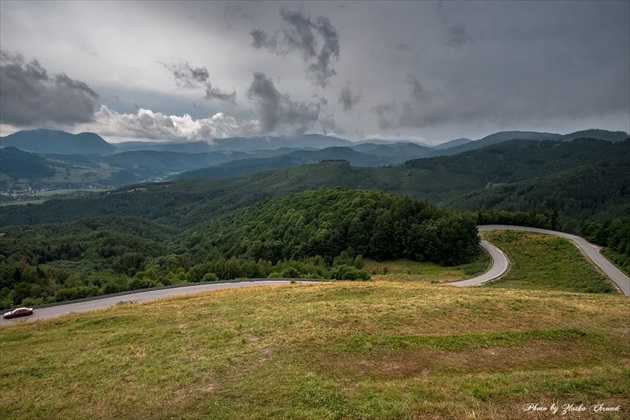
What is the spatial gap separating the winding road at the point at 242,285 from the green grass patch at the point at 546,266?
1.53 m

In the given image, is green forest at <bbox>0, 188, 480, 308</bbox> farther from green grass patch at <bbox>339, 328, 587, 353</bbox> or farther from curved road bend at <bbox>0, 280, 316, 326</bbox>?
green grass patch at <bbox>339, 328, 587, 353</bbox>

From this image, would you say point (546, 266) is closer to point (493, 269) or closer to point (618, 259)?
point (493, 269)

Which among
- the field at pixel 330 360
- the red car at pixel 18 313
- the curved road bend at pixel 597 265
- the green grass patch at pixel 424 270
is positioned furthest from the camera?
the green grass patch at pixel 424 270

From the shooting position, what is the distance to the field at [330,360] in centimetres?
1416

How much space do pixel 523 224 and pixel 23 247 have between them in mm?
178246

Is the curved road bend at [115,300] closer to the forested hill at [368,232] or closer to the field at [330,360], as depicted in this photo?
the field at [330,360]

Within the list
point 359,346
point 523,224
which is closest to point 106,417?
point 359,346

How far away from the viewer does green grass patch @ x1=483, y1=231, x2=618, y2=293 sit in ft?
176

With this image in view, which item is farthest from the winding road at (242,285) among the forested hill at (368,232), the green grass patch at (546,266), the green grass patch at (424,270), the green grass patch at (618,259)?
the forested hill at (368,232)

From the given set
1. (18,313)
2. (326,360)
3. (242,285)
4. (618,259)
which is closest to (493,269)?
(618,259)

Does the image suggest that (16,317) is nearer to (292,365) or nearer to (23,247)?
(292,365)

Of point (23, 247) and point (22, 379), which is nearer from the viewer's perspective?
point (22, 379)

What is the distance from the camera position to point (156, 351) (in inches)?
857

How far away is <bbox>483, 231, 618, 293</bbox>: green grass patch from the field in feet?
84.9
